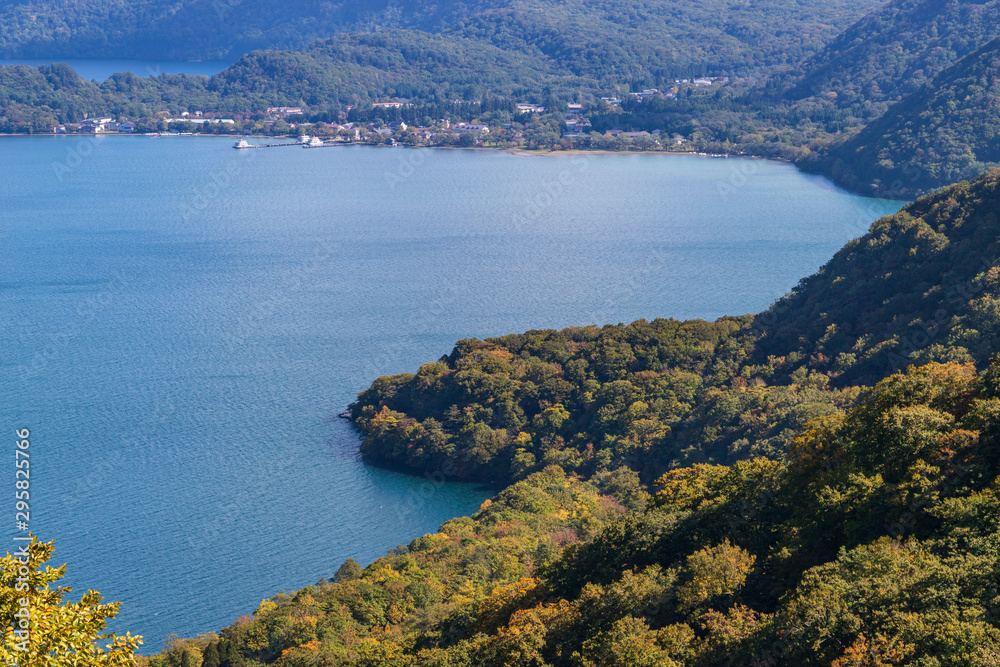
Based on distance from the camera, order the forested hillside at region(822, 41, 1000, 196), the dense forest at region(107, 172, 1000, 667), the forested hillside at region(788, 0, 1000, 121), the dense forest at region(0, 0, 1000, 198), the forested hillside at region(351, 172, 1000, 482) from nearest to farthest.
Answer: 1. the dense forest at region(107, 172, 1000, 667)
2. the forested hillside at region(351, 172, 1000, 482)
3. the forested hillside at region(822, 41, 1000, 196)
4. the dense forest at region(0, 0, 1000, 198)
5. the forested hillside at region(788, 0, 1000, 121)

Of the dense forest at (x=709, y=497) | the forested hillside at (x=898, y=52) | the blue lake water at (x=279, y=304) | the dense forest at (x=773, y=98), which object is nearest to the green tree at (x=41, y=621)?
the dense forest at (x=709, y=497)

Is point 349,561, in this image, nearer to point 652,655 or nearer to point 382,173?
point 652,655

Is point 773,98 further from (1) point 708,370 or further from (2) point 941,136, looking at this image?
(1) point 708,370

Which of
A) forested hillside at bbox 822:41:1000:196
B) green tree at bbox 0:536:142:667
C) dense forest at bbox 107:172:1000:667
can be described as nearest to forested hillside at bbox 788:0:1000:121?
forested hillside at bbox 822:41:1000:196

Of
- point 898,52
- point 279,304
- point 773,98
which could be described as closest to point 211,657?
point 279,304

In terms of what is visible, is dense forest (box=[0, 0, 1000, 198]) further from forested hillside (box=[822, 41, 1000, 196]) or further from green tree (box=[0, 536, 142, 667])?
green tree (box=[0, 536, 142, 667])
